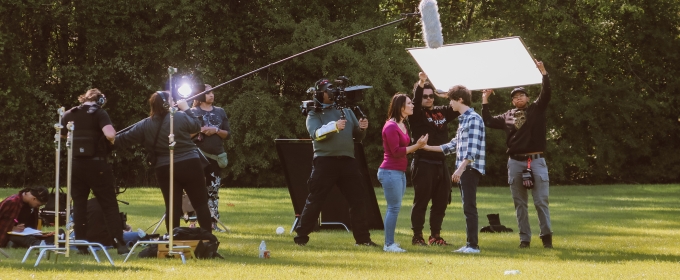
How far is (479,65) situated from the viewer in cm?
1054

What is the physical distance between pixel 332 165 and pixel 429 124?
115 centimetres

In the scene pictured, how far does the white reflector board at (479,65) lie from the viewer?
33.5 ft

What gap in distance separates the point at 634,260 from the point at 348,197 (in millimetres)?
2898

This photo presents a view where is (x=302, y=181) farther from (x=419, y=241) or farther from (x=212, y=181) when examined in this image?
(x=419, y=241)

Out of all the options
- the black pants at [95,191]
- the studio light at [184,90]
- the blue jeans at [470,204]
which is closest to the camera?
the studio light at [184,90]

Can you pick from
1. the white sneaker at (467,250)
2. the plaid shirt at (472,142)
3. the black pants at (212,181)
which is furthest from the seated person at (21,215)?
the plaid shirt at (472,142)

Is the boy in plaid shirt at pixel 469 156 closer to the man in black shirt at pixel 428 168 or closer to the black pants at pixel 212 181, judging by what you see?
the man in black shirt at pixel 428 168

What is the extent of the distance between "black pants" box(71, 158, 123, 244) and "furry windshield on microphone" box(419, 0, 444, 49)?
336 centimetres

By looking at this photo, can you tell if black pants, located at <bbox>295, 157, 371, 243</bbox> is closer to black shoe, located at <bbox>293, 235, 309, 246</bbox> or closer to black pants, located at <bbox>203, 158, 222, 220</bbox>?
black shoe, located at <bbox>293, 235, 309, 246</bbox>

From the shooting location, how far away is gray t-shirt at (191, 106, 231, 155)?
1145cm

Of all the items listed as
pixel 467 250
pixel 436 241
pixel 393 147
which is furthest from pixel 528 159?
Result: pixel 393 147

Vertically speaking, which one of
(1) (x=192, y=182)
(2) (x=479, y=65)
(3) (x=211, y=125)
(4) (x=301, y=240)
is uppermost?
(2) (x=479, y=65)

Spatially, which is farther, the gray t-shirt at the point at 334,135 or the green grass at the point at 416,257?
the gray t-shirt at the point at 334,135

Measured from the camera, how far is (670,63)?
32125 millimetres
